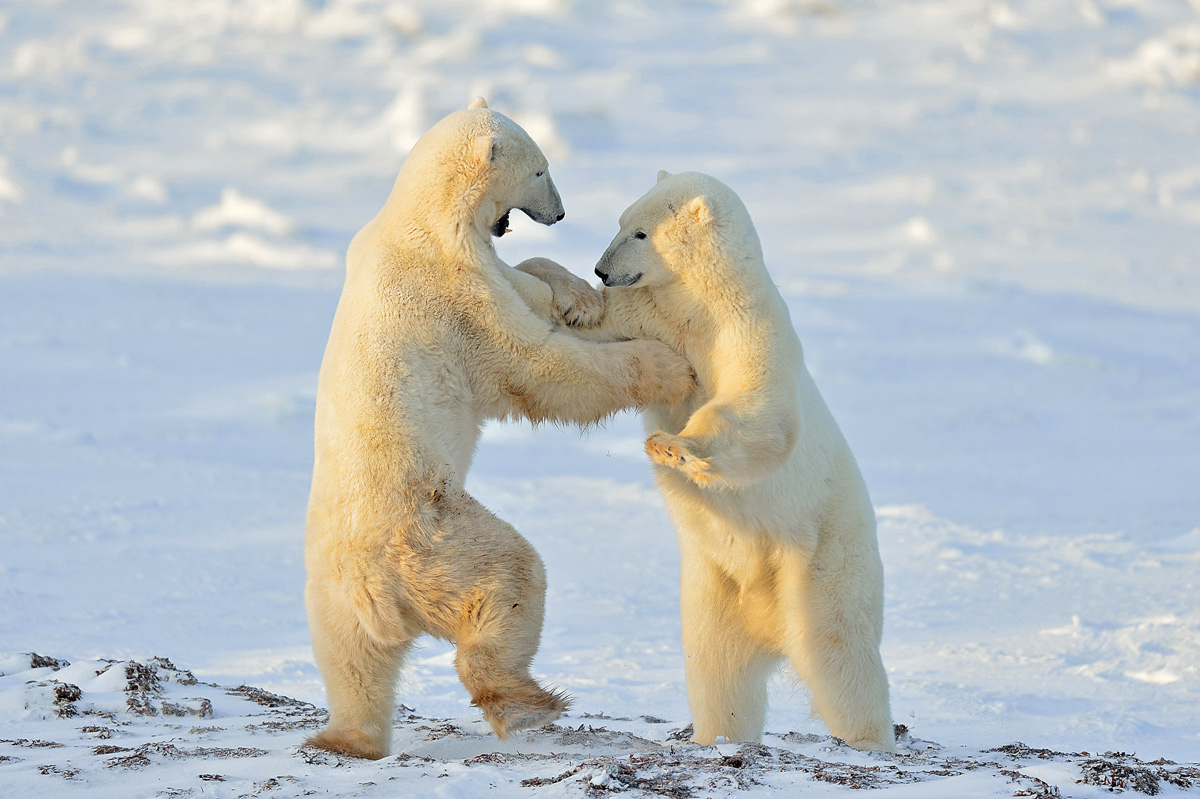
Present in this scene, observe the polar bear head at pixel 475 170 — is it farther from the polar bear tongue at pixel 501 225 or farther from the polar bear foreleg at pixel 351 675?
the polar bear foreleg at pixel 351 675

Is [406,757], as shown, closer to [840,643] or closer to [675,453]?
[675,453]

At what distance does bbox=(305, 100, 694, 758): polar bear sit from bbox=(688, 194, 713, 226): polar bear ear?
1.38 ft

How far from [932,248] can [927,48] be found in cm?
738

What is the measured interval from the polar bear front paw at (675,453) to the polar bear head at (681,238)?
2.42 ft

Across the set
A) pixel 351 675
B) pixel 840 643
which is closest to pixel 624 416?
pixel 840 643

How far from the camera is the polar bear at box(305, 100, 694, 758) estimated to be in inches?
134

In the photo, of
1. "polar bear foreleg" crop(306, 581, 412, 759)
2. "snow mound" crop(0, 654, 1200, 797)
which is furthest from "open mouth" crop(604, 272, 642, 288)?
"snow mound" crop(0, 654, 1200, 797)

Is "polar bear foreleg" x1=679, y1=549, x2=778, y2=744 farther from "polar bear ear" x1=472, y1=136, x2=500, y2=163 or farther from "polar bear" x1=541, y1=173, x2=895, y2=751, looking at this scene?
"polar bear ear" x1=472, y1=136, x2=500, y2=163

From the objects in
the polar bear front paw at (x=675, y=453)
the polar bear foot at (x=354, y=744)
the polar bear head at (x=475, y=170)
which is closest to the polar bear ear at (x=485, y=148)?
the polar bear head at (x=475, y=170)

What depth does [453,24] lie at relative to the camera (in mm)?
19234

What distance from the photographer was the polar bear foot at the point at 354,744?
11.5 ft

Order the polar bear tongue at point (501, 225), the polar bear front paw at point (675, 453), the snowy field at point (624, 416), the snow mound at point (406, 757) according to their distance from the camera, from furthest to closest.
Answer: the snowy field at point (624, 416)
the polar bear tongue at point (501, 225)
the polar bear front paw at point (675, 453)
the snow mound at point (406, 757)

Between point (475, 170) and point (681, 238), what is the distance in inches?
25.9

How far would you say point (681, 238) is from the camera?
390 cm
